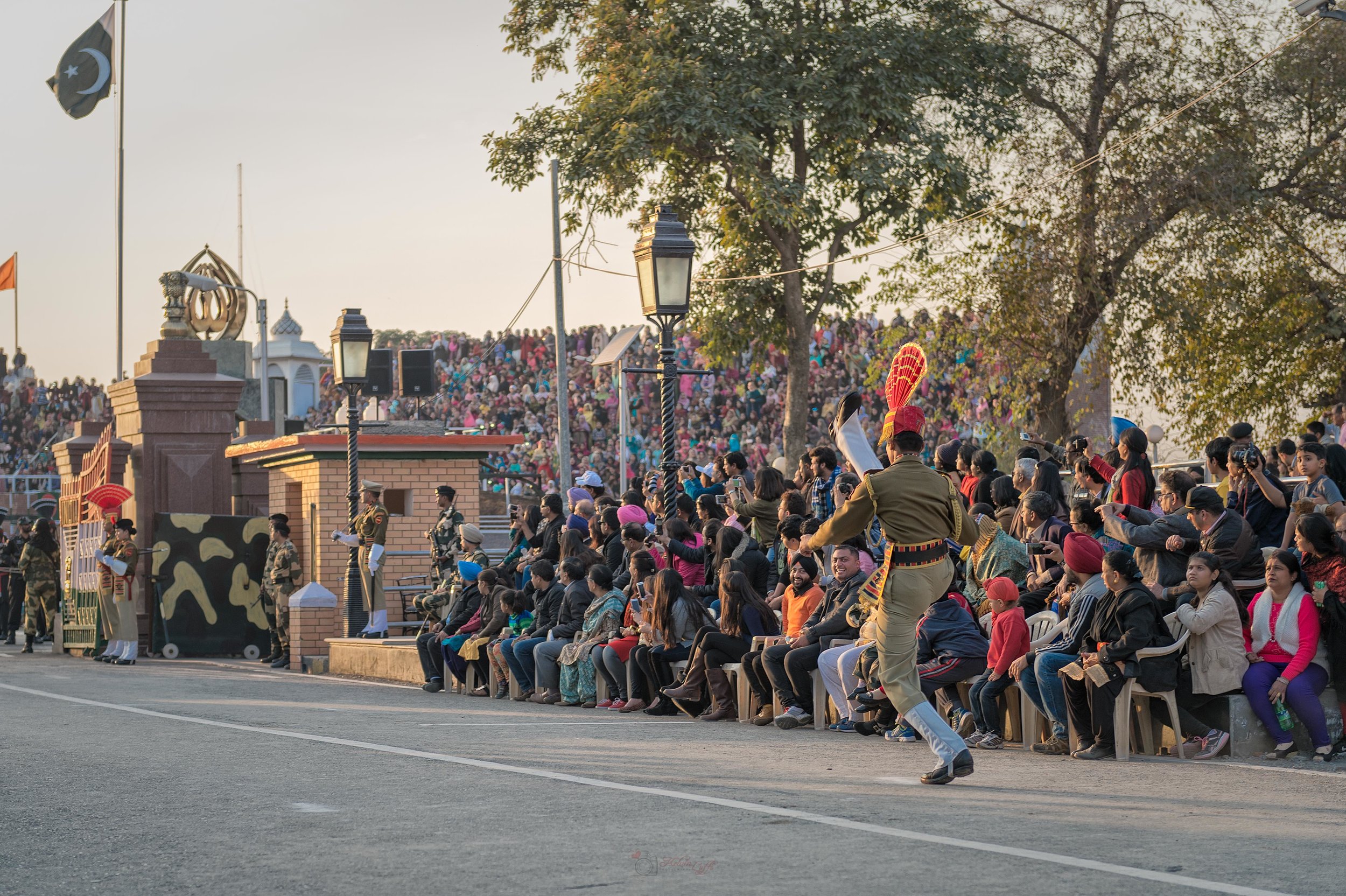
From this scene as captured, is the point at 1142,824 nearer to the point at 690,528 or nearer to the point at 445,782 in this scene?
the point at 445,782

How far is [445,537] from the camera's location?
1912 cm

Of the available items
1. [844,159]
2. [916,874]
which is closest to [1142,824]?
[916,874]

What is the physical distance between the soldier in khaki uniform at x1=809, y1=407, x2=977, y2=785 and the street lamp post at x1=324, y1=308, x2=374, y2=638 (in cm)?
1209

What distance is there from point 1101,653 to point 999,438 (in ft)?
58.5

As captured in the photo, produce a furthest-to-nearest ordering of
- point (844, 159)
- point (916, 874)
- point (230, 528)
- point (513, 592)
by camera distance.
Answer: point (844, 159)
point (230, 528)
point (513, 592)
point (916, 874)

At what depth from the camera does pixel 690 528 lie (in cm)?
1491

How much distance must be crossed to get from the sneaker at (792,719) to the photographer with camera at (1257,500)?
10.3 feet

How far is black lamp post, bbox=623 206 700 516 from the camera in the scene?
48.8ft

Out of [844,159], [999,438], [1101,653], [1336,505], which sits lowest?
[1101,653]

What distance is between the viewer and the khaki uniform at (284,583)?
69.6 ft

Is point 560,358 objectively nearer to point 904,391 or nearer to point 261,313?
point 261,313

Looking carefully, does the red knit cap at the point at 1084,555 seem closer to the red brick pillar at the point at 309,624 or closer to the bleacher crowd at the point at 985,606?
the bleacher crowd at the point at 985,606

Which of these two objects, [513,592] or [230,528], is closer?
[513,592]

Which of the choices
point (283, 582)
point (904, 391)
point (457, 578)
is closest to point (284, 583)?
point (283, 582)
